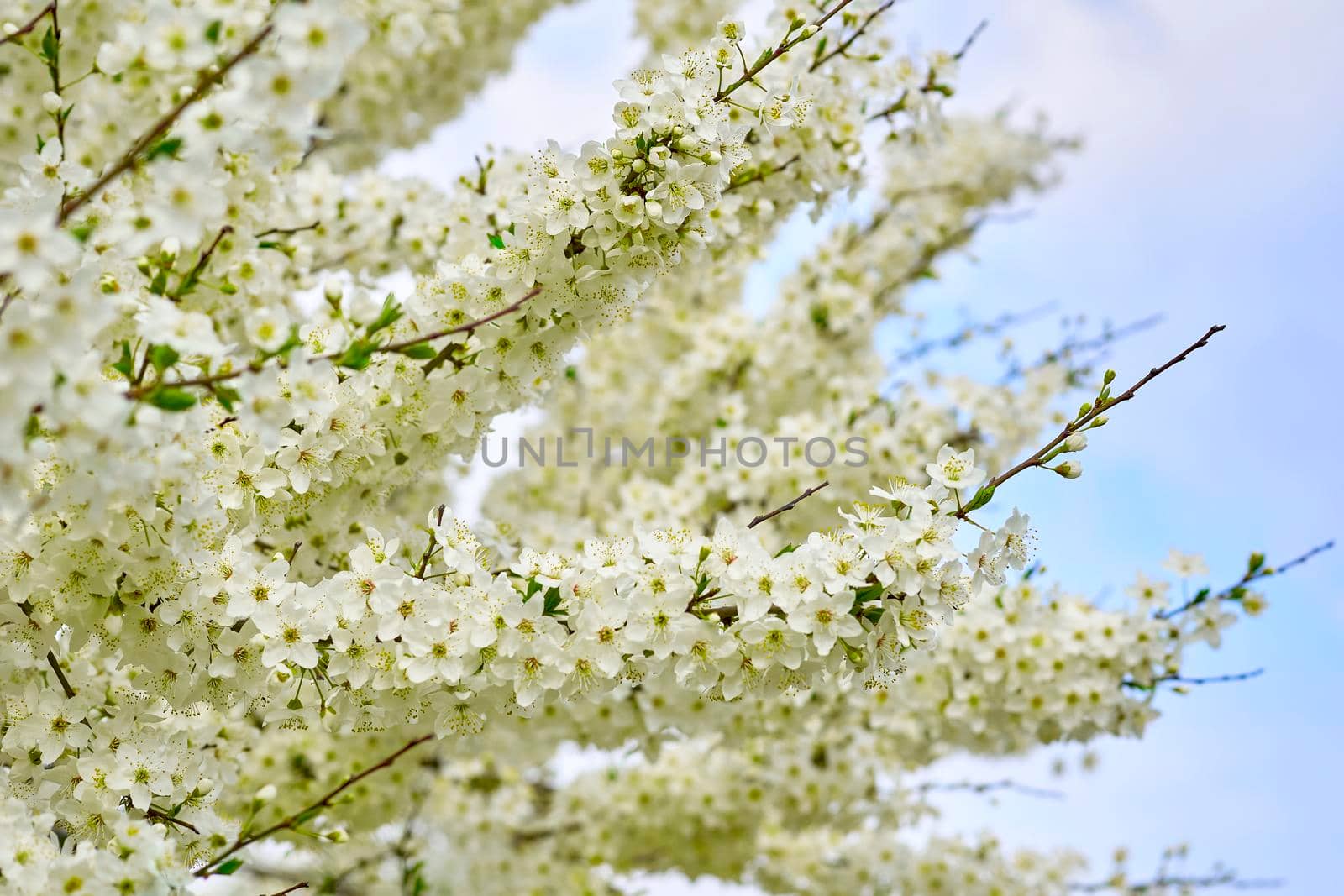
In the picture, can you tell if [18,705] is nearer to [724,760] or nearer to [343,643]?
[343,643]

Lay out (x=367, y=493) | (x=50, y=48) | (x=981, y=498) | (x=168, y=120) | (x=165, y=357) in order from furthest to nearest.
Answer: (x=367, y=493) → (x=50, y=48) → (x=981, y=498) → (x=165, y=357) → (x=168, y=120)

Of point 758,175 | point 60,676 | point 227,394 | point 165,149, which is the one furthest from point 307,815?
point 758,175

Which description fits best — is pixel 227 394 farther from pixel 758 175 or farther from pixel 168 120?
pixel 758 175

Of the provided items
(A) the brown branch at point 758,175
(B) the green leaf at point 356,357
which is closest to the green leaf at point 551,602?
(B) the green leaf at point 356,357

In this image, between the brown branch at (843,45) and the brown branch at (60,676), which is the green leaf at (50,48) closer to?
the brown branch at (60,676)

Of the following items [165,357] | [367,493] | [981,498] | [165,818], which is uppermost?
[367,493]

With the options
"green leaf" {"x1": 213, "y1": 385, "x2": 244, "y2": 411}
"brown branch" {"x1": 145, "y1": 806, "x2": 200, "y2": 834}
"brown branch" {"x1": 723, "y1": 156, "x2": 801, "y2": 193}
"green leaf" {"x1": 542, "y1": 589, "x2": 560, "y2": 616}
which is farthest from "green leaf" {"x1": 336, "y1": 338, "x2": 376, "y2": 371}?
"brown branch" {"x1": 723, "y1": 156, "x2": 801, "y2": 193}

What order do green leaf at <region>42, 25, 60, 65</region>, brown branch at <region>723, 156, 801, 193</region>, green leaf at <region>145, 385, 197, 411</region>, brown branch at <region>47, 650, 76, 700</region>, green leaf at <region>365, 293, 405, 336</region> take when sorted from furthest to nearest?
1. brown branch at <region>723, 156, 801, 193</region>
2. green leaf at <region>42, 25, 60, 65</region>
3. brown branch at <region>47, 650, 76, 700</region>
4. green leaf at <region>365, 293, 405, 336</region>
5. green leaf at <region>145, 385, 197, 411</region>

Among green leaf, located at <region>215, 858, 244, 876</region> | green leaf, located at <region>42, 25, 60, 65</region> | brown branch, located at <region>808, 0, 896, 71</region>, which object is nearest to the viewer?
→ green leaf, located at <region>215, 858, 244, 876</region>

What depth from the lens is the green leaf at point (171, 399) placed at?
1.81m

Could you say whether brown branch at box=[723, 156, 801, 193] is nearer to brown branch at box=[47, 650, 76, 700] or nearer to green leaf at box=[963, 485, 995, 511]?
green leaf at box=[963, 485, 995, 511]

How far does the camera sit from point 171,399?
1.80 metres

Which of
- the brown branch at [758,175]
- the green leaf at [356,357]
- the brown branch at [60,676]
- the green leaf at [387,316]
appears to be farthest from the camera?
the brown branch at [758,175]

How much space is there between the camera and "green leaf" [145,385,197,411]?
1.81 meters
